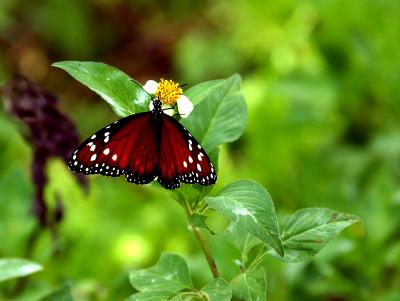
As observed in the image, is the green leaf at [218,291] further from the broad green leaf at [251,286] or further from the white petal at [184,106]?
the white petal at [184,106]

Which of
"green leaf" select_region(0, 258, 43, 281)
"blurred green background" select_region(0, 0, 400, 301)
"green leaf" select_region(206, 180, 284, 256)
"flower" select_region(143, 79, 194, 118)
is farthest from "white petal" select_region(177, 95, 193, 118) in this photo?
"blurred green background" select_region(0, 0, 400, 301)

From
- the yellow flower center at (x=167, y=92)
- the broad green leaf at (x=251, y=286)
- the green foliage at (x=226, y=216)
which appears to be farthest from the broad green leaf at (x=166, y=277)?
the yellow flower center at (x=167, y=92)

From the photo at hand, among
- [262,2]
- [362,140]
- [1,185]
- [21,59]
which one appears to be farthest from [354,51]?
[21,59]

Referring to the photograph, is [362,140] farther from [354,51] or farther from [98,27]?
[98,27]

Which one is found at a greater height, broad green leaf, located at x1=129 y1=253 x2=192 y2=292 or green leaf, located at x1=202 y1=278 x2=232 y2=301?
broad green leaf, located at x1=129 y1=253 x2=192 y2=292

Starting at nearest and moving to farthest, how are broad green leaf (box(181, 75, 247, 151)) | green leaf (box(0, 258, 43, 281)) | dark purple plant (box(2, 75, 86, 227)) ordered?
broad green leaf (box(181, 75, 247, 151)), green leaf (box(0, 258, 43, 281)), dark purple plant (box(2, 75, 86, 227))

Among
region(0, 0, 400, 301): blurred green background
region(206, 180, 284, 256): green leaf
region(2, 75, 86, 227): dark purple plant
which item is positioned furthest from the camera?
region(0, 0, 400, 301): blurred green background

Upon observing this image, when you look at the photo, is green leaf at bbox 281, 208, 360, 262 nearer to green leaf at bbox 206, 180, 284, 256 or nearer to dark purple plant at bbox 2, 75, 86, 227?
green leaf at bbox 206, 180, 284, 256
